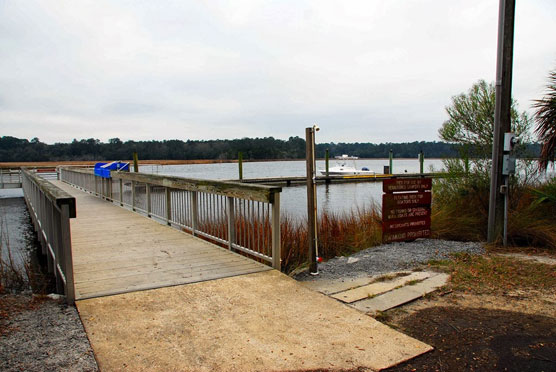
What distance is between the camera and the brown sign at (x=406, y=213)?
8.22m

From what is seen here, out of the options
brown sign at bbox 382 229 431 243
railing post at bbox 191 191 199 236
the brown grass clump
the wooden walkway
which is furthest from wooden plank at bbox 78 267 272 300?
brown sign at bbox 382 229 431 243

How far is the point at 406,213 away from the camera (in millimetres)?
8383

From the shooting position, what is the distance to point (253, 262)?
20.0ft

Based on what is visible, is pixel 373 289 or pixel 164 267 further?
pixel 164 267

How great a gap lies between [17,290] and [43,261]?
5.94m

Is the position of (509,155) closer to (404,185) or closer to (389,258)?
(404,185)

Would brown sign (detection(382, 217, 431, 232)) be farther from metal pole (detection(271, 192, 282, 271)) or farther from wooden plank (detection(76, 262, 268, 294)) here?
wooden plank (detection(76, 262, 268, 294))

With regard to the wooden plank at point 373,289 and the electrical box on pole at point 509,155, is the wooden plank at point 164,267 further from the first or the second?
the electrical box on pole at point 509,155

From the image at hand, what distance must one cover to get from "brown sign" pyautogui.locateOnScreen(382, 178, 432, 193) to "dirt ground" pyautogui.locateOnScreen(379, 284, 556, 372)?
3.44m

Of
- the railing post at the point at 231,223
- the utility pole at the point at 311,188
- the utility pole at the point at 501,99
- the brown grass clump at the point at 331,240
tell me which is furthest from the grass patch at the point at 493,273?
the railing post at the point at 231,223

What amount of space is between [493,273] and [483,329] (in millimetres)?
2236

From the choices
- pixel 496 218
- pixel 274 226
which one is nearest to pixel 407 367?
pixel 274 226

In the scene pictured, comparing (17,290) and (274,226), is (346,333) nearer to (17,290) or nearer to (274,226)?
(274,226)

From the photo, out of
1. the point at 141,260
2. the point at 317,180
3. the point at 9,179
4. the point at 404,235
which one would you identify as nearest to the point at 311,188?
the point at 141,260
